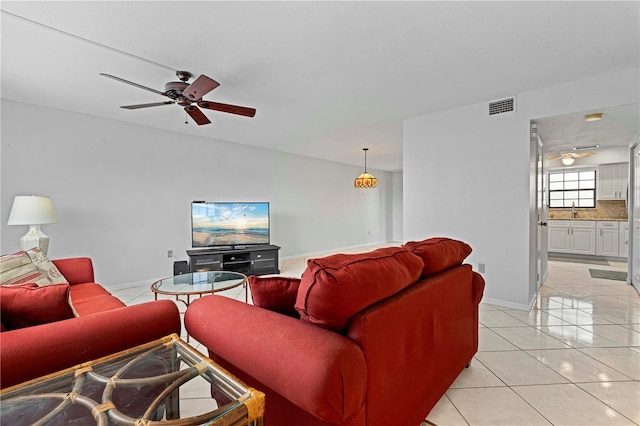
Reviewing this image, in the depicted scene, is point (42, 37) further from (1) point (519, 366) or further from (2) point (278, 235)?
(2) point (278, 235)

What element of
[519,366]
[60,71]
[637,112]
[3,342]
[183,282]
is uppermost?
[60,71]

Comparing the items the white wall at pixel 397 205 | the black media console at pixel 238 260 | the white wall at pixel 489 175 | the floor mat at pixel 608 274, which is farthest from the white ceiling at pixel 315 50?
A: the white wall at pixel 397 205

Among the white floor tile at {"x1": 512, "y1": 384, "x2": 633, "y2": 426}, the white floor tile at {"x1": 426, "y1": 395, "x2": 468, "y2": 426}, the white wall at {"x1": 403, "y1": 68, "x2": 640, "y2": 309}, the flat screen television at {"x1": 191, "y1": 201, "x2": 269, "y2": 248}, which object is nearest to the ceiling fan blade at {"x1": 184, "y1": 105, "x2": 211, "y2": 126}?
the flat screen television at {"x1": 191, "y1": 201, "x2": 269, "y2": 248}

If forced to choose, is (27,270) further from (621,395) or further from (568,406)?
(621,395)

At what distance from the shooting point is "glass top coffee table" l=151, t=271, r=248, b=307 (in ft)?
8.16

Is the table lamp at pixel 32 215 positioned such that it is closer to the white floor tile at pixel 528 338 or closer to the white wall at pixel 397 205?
the white floor tile at pixel 528 338

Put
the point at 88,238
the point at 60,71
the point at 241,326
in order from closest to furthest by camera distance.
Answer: the point at 241,326 → the point at 60,71 → the point at 88,238

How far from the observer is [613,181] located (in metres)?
5.89

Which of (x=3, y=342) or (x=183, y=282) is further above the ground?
(x=3, y=342)

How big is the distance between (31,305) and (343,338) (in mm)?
1272

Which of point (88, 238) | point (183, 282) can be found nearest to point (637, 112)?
point (183, 282)

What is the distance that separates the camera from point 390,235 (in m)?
9.49

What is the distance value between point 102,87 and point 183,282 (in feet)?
7.07

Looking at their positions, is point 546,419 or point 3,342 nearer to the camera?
point 3,342
